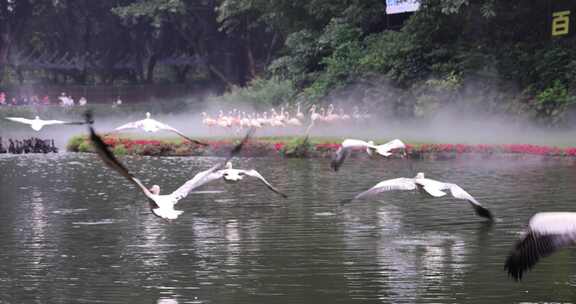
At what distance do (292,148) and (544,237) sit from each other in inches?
833

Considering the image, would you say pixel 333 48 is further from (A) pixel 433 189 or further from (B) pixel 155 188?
(B) pixel 155 188

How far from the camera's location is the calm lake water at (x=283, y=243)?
13742 millimetres

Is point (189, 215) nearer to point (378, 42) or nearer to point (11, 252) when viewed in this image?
point (11, 252)

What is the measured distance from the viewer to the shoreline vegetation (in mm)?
29844

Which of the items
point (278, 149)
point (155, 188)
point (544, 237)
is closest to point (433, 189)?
point (155, 188)

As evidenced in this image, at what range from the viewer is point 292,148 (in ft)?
108

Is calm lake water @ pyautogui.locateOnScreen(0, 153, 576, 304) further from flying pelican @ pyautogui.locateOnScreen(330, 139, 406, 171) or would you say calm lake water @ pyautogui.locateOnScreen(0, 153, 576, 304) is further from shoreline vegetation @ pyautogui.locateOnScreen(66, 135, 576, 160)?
shoreline vegetation @ pyautogui.locateOnScreen(66, 135, 576, 160)

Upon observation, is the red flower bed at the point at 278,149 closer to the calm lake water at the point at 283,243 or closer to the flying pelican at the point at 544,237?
the calm lake water at the point at 283,243

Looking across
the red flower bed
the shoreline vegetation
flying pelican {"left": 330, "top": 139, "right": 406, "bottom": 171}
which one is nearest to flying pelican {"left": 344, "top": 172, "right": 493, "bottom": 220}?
flying pelican {"left": 330, "top": 139, "right": 406, "bottom": 171}

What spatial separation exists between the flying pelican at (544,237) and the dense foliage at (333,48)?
22.9m

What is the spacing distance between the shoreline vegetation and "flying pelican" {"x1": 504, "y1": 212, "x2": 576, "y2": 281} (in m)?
14.9

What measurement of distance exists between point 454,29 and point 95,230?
23524 mm

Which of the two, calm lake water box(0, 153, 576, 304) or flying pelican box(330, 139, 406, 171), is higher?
flying pelican box(330, 139, 406, 171)

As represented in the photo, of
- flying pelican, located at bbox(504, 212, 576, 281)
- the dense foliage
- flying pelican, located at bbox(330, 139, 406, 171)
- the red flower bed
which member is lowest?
the red flower bed
